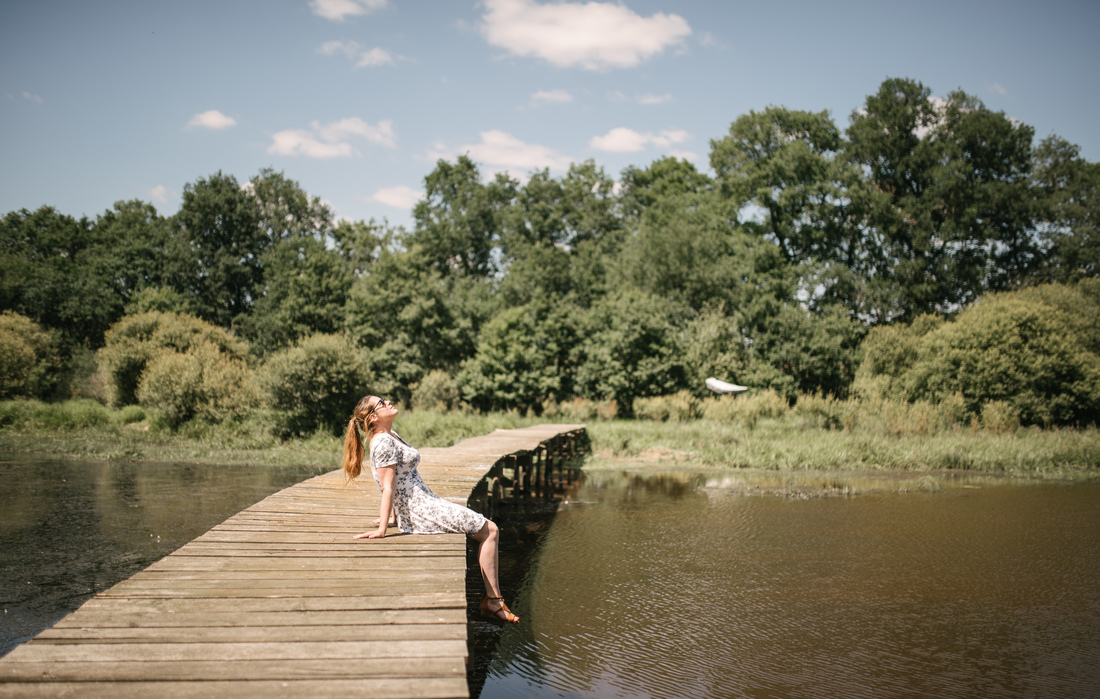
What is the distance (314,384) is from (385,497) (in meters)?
14.6

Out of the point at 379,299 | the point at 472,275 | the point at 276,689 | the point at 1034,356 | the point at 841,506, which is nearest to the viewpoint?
the point at 276,689

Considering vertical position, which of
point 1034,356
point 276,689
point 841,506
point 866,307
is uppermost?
point 866,307

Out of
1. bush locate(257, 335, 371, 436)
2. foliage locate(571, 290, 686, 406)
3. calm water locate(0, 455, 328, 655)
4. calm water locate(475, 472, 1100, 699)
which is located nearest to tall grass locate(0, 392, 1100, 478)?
bush locate(257, 335, 371, 436)

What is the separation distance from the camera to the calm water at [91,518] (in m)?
7.37

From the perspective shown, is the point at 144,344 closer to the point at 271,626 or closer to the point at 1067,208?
the point at 271,626

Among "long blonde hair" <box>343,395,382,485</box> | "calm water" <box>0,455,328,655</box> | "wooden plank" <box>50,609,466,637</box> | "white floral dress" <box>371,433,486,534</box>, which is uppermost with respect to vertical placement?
"long blonde hair" <box>343,395,382,485</box>

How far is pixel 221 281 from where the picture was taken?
37.6m

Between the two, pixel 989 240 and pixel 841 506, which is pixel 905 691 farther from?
pixel 989 240

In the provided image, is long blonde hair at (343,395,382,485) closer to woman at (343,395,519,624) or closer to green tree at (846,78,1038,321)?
woman at (343,395,519,624)

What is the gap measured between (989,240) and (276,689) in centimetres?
3565

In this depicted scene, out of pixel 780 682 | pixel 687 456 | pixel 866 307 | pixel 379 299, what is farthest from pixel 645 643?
pixel 866 307

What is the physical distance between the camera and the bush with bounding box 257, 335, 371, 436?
19125 mm

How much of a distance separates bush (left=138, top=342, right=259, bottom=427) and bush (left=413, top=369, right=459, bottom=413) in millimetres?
7303

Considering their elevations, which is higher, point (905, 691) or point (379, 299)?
point (379, 299)
